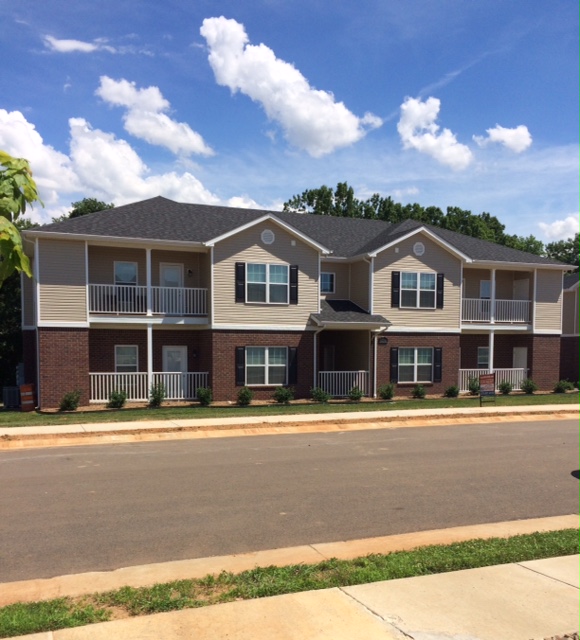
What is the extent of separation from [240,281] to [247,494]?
13.9 meters

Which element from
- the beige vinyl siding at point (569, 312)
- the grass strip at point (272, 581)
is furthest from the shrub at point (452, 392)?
the grass strip at point (272, 581)

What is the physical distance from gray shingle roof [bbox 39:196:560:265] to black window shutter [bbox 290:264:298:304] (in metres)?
2.48

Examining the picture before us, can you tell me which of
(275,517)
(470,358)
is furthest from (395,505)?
(470,358)

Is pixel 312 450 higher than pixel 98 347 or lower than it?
lower

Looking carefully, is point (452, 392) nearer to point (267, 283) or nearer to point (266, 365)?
point (266, 365)

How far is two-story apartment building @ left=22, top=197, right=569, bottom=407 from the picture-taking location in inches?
810

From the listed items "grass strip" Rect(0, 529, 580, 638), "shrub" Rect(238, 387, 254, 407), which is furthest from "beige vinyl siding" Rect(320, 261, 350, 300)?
"grass strip" Rect(0, 529, 580, 638)

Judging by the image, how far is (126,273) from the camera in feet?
73.7

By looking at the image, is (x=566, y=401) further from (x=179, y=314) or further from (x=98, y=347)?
(x=98, y=347)

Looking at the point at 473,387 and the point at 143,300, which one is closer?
the point at 143,300

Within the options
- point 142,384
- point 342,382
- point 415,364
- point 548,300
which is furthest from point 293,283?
point 548,300

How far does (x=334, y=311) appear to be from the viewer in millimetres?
24250

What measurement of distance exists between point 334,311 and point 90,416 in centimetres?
1093

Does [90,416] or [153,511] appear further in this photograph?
[90,416]
